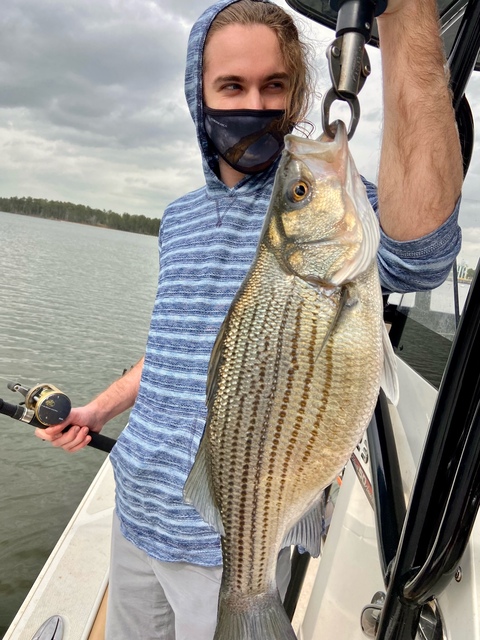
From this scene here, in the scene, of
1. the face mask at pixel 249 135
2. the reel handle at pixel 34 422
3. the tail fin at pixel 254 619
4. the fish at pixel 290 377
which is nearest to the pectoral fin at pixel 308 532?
the fish at pixel 290 377

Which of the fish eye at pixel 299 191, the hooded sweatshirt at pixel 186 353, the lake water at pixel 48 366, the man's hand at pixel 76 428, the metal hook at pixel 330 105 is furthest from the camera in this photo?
the lake water at pixel 48 366

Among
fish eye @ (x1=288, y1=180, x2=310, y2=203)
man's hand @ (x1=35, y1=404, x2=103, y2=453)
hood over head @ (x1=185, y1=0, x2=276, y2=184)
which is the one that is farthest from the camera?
man's hand @ (x1=35, y1=404, x2=103, y2=453)

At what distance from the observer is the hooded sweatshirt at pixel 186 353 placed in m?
1.82

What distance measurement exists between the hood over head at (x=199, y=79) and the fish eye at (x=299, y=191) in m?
0.88

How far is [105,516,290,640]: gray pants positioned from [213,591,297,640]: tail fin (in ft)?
1.33

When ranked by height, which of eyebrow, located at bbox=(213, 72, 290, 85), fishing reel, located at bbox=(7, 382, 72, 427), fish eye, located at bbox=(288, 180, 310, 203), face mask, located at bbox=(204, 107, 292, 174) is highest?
eyebrow, located at bbox=(213, 72, 290, 85)

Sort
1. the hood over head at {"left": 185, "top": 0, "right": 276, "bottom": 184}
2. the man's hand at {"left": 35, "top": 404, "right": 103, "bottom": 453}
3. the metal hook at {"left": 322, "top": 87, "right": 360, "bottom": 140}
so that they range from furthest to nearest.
Answer: the man's hand at {"left": 35, "top": 404, "right": 103, "bottom": 453} → the hood over head at {"left": 185, "top": 0, "right": 276, "bottom": 184} → the metal hook at {"left": 322, "top": 87, "right": 360, "bottom": 140}

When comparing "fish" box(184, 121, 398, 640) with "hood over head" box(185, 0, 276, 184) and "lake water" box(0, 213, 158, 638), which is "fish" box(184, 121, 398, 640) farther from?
"lake water" box(0, 213, 158, 638)

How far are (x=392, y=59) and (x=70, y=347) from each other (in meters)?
13.6

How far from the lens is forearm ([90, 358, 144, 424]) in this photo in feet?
8.72

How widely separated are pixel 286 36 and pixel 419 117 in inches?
42.4

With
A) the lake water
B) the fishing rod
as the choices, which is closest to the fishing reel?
the fishing rod

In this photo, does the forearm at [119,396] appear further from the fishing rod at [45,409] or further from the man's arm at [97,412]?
the fishing rod at [45,409]

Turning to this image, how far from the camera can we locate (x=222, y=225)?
199 cm
